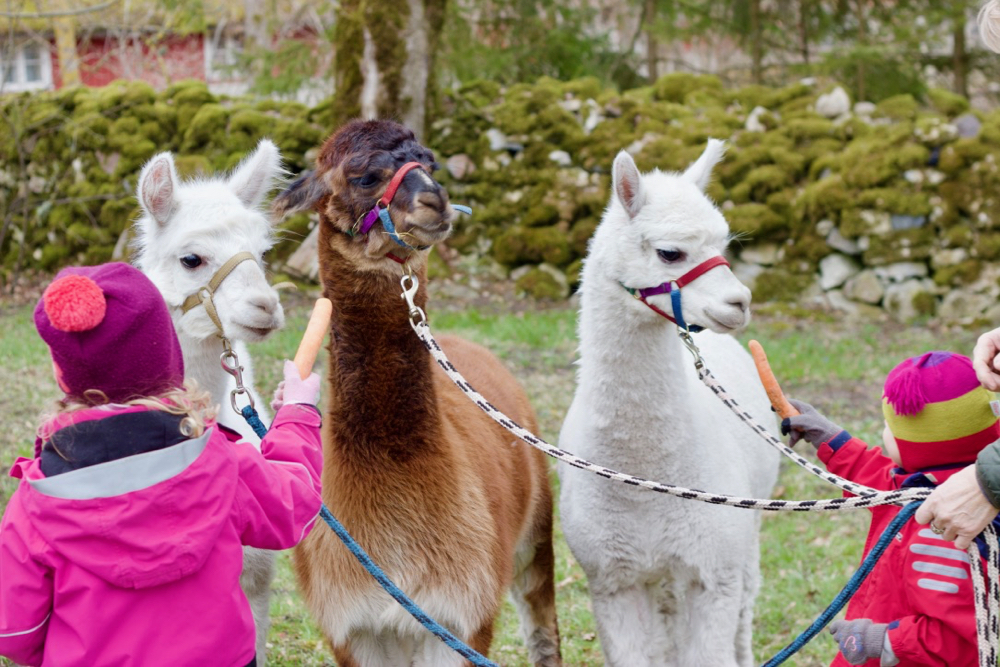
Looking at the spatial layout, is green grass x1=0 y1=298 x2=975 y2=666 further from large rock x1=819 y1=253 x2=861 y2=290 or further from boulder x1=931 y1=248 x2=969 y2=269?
boulder x1=931 y1=248 x2=969 y2=269

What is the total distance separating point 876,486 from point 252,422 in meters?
1.58

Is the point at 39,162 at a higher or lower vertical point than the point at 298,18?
lower

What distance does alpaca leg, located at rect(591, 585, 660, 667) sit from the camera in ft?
9.48

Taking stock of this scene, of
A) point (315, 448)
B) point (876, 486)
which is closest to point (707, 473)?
point (876, 486)

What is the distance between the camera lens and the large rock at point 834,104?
33.3 feet

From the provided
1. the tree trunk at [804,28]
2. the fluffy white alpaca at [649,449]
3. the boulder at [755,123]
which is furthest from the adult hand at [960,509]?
the tree trunk at [804,28]

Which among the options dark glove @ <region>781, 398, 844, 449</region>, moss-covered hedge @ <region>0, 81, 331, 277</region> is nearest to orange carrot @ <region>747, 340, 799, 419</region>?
dark glove @ <region>781, 398, 844, 449</region>

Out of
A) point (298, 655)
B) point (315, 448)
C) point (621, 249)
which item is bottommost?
point (298, 655)

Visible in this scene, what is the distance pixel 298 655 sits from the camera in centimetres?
372

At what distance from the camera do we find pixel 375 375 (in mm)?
2535

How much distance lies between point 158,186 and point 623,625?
1.78m

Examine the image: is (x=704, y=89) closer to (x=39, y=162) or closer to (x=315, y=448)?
(x=39, y=162)

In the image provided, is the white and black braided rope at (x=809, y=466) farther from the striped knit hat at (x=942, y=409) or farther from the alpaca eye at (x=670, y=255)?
the alpaca eye at (x=670, y=255)

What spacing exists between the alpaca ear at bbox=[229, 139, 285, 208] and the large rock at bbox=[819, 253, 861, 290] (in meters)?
7.64
